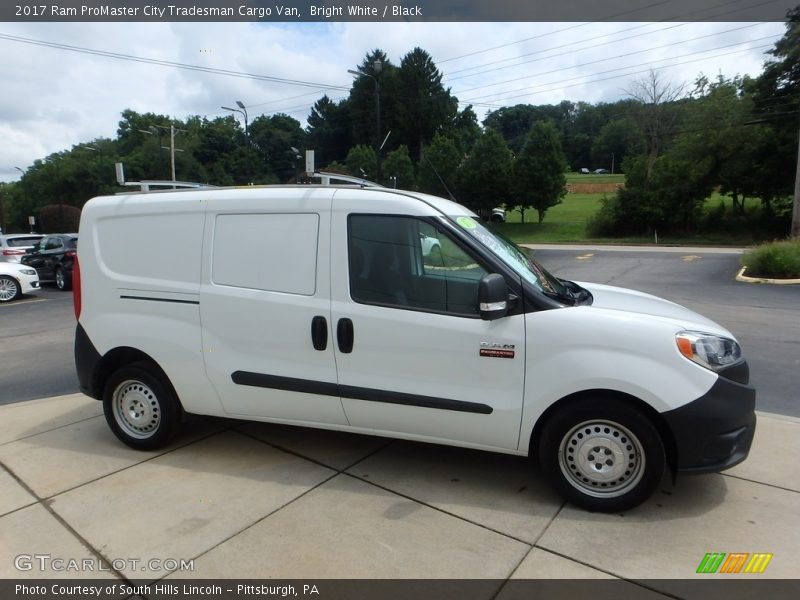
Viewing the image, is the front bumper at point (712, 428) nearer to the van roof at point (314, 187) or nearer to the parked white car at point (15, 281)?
the van roof at point (314, 187)

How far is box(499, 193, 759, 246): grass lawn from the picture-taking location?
3309 centimetres

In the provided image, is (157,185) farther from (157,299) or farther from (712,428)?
(712,428)

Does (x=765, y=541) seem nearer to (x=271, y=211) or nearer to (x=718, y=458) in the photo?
(x=718, y=458)

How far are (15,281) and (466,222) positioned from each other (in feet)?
48.9

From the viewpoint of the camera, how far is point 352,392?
11.9ft

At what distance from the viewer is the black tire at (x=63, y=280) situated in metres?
16.3

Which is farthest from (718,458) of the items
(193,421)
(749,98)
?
(749,98)

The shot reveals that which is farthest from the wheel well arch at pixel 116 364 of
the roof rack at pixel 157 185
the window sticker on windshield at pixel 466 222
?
the window sticker on windshield at pixel 466 222

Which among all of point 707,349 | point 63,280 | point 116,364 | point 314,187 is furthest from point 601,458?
point 63,280

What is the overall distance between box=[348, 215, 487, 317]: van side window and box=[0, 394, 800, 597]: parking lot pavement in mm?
1245

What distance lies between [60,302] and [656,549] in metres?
14.9

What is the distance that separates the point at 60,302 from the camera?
1397 cm

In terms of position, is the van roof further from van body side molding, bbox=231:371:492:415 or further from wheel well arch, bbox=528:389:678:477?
wheel well arch, bbox=528:389:678:477

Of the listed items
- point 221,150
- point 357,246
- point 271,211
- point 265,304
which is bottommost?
point 265,304
